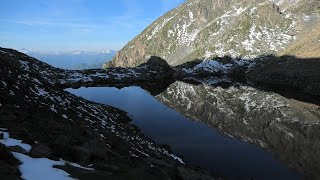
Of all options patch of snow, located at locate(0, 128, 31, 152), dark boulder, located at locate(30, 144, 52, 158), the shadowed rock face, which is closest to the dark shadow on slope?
the shadowed rock face

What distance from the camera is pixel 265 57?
18788cm

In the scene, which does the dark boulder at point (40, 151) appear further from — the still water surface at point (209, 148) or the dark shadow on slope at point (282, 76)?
the dark shadow on slope at point (282, 76)

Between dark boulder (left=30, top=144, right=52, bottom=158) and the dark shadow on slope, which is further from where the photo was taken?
the dark shadow on slope

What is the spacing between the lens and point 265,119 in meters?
64.9

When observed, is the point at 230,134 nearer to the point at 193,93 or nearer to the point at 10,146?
the point at 10,146

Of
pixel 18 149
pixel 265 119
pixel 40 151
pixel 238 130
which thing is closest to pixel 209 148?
pixel 238 130

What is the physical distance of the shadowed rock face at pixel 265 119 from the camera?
151ft

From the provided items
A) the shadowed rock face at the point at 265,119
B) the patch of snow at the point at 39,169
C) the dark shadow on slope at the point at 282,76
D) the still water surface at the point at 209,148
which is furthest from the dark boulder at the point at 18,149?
the dark shadow on slope at the point at 282,76

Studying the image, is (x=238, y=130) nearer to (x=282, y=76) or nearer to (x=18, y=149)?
(x=18, y=149)

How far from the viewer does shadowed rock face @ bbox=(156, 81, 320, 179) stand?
151 feet

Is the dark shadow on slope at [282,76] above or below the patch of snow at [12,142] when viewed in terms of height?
above

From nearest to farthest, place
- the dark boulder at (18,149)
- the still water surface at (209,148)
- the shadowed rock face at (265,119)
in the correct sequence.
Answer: the dark boulder at (18,149), the still water surface at (209,148), the shadowed rock face at (265,119)

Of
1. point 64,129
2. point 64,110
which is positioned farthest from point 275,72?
point 64,129

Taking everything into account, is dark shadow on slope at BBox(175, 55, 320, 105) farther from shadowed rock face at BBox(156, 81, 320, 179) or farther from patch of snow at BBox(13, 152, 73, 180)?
patch of snow at BBox(13, 152, 73, 180)
